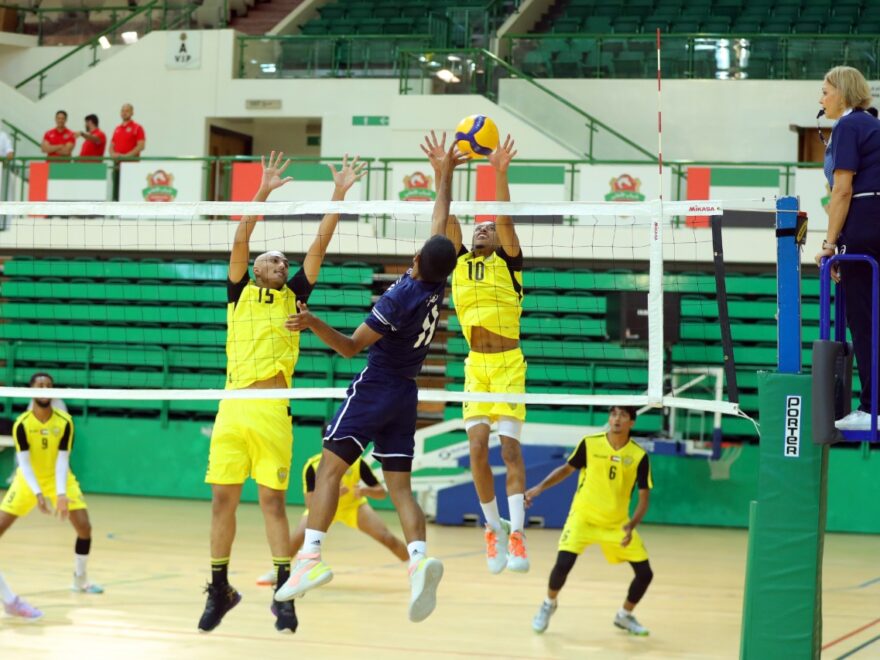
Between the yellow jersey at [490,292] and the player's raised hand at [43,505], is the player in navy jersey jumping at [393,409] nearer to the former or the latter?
the yellow jersey at [490,292]

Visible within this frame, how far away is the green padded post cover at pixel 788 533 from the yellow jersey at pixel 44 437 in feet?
20.8

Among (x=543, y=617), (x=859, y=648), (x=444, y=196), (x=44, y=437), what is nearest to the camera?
(x=444, y=196)

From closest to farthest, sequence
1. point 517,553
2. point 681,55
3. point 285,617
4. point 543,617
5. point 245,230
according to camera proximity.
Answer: point 285,617
point 245,230
point 517,553
point 543,617
point 681,55

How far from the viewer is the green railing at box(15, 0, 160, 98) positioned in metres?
22.5

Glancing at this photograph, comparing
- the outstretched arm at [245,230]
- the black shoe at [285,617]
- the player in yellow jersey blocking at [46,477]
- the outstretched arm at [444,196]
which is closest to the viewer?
the outstretched arm at [444,196]

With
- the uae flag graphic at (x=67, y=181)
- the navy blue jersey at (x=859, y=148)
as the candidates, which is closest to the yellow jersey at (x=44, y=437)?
the navy blue jersey at (x=859, y=148)

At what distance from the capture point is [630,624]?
9.66m

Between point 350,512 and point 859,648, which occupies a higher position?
point 350,512

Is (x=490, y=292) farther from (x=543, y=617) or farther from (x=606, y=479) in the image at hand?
(x=543, y=617)

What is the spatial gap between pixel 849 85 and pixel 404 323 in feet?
8.84

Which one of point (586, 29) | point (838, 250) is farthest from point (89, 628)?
point (586, 29)

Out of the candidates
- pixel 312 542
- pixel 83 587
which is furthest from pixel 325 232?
pixel 83 587

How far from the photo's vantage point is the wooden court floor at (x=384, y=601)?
8.98m

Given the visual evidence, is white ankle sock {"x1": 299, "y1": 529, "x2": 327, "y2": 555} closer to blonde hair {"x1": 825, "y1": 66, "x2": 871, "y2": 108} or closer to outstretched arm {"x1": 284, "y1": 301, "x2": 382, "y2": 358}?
outstretched arm {"x1": 284, "y1": 301, "x2": 382, "y2": 358}
